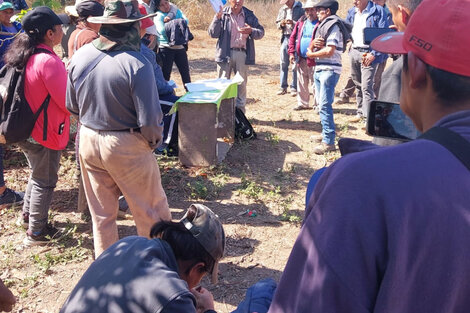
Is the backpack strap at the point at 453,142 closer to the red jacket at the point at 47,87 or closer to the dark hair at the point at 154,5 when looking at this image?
the red jacket at the point at 47,87

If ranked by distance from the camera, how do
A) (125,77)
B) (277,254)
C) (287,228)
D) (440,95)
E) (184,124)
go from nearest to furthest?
(440,95) → (125,77) → (277,254) → (287,228) → (184,124)

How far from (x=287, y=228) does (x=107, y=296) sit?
10.6ft

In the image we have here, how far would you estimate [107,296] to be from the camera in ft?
6.55

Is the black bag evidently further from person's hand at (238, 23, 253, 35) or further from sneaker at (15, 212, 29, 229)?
sneaker at (15, 212, 29, 229)

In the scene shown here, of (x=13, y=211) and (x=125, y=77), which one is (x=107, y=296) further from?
(x=13, y=211)

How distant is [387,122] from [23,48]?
11.0 ft

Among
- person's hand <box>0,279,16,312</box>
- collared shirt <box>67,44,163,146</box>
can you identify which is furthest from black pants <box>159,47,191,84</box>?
person's hand <box>0,279,16,312</box>

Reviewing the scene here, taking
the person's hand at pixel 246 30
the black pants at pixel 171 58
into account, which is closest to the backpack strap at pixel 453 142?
the person's hand at pixel 246 30

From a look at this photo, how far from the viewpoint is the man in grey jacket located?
330 inches

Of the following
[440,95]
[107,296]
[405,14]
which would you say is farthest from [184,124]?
[440,95]

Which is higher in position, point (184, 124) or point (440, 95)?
point (440, 95)

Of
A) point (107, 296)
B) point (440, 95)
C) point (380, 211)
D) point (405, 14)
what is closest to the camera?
point (380, 211)

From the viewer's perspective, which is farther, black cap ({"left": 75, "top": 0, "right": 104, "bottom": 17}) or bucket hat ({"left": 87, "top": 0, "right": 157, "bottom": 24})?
black cap ({"left": 75, "top": 0, "right": 104, "bottom": 17})

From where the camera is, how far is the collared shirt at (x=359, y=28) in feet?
26.9
